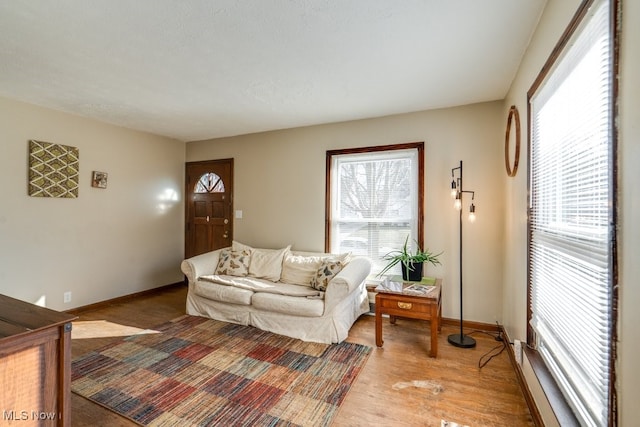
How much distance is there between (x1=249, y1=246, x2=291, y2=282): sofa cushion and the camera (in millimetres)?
3590

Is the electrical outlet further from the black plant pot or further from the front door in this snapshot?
the front door

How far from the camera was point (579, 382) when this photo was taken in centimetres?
129

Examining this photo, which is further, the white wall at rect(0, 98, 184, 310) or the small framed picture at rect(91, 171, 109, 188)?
the small framed picture at rect(91, 171, 109, 188)

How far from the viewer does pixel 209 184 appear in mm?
4805

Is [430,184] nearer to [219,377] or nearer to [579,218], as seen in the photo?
[579,218]

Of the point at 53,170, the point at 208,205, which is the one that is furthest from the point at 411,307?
the point at 53,170

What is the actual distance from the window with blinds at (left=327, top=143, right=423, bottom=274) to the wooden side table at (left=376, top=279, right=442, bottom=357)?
898mm

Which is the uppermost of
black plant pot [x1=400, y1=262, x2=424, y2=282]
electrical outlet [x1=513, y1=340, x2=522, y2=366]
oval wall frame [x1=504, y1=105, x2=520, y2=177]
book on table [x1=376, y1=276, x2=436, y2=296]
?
oval wall frame [x1=504, y1=105, x2=520, y2=177]

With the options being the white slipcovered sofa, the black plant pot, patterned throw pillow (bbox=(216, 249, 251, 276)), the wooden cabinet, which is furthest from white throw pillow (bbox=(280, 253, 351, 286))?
the wooden cabinet

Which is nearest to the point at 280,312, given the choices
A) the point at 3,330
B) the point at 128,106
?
the point at 3,330

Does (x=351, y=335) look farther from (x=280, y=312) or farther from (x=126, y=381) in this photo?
(x=126, y=381)

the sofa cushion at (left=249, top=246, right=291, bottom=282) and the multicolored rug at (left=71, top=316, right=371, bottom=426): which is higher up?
the sofa cushion at (left=249, top=246, right=291, bottom=282)

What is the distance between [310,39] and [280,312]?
7.87 ft

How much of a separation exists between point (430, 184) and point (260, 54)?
2230mm
